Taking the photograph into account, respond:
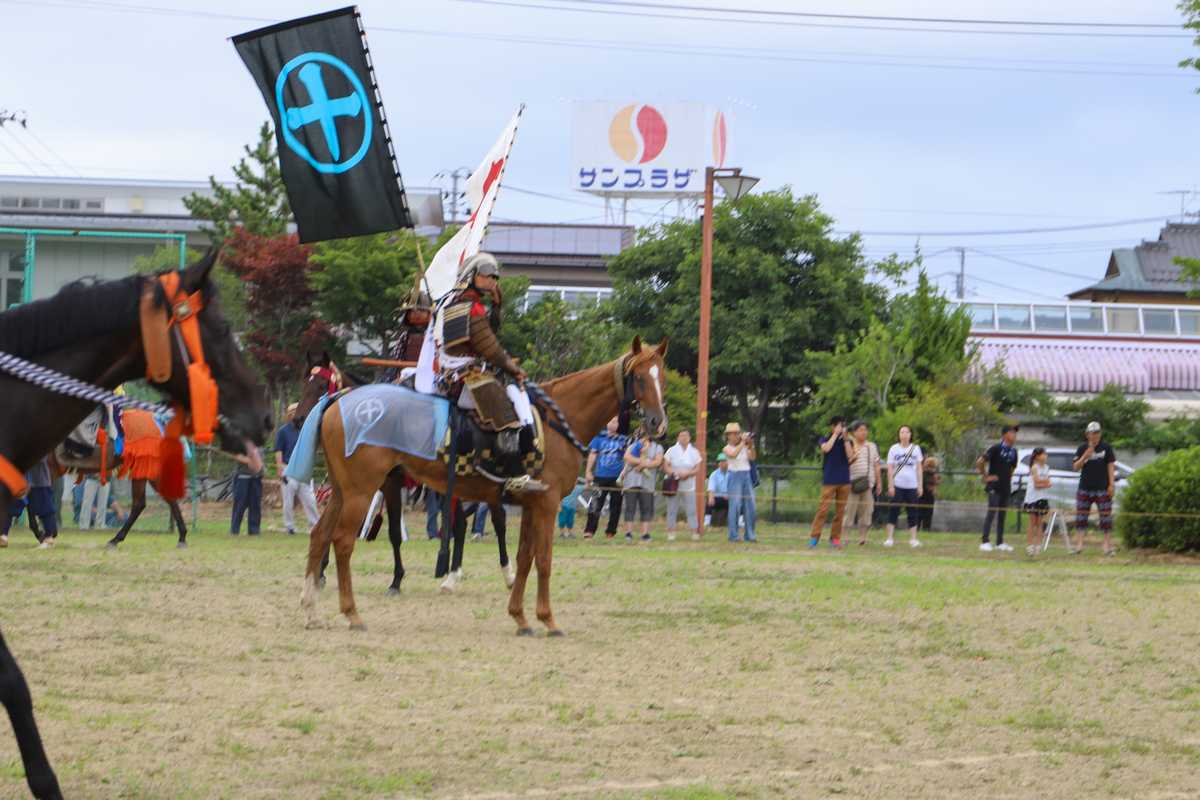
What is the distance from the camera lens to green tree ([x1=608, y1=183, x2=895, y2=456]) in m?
43.0

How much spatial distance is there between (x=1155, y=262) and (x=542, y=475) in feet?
228

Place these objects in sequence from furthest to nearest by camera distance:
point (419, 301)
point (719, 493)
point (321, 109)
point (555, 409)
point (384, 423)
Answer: point (719, 493), point (419, 301), point (321, 109), point (555, 409), point (384, 423)

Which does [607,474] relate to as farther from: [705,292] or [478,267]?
[478,267]

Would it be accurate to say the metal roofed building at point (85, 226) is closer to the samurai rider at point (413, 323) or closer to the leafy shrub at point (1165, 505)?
the samurai rider at point (413, 323)

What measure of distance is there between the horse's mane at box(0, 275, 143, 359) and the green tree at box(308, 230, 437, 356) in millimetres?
31825

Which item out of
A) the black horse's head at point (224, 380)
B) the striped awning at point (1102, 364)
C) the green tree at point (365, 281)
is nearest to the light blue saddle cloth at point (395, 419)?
Answer: the black horse's head at point (224, 380)

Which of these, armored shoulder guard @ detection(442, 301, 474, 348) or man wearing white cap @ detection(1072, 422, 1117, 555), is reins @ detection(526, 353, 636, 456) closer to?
armored shoulder guard @ detection(442, 301, 474, 348)

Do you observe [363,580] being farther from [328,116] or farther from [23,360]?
[23,360]

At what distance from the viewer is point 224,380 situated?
19.7ft

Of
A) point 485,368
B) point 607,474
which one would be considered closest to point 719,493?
point 607,474

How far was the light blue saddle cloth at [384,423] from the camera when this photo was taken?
11.8 meters

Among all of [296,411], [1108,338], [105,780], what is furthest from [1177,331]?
[105,780]

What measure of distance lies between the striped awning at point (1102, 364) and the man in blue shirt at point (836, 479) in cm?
2709

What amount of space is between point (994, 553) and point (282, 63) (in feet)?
50.5
